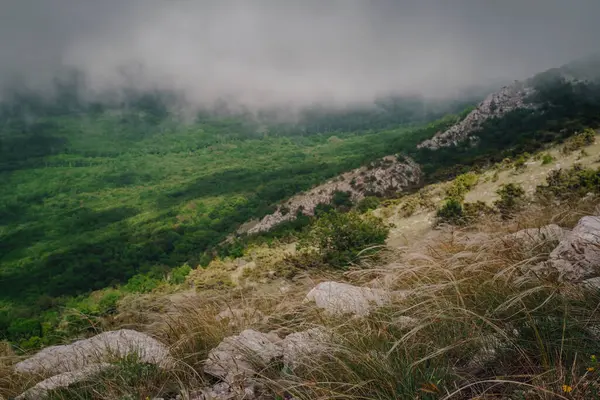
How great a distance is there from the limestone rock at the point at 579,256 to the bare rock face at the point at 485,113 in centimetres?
2946

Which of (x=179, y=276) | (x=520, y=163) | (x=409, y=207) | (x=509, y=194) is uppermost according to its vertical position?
(x=520, y=163)

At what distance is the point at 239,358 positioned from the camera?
3180 mm

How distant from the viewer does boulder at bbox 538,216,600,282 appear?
3.36 m

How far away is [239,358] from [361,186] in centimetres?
3015

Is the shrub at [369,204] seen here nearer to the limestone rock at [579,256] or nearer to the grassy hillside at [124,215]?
the grassy hillside at [124,215]

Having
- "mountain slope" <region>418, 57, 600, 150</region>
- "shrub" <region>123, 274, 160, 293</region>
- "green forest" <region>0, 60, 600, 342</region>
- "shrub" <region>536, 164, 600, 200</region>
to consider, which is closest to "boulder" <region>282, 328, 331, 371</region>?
"shrub" <region>536, 164, 600, 200</region>

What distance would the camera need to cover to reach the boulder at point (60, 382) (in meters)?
3.16

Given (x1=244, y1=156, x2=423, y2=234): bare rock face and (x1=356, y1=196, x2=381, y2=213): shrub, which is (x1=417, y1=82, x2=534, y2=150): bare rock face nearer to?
(x1=244, y1=156, x2=423, y2=234): bare rock face

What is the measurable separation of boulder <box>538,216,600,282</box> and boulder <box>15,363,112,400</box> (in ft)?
13.4

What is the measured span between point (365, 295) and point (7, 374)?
13.2 ft

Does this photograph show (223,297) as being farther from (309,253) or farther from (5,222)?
(5,222)

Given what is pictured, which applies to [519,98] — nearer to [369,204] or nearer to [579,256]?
[369,204]

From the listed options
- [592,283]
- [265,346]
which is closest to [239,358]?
[265,346]

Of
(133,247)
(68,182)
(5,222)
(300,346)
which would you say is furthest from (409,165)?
(68,182)
